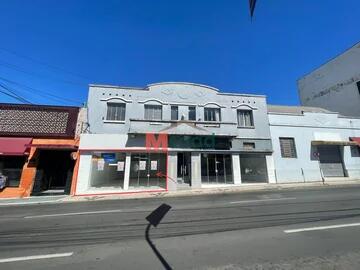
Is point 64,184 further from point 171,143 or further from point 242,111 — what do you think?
point 242,111

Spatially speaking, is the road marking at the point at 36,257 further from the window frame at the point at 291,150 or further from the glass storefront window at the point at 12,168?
the window frame at the point at 291,150

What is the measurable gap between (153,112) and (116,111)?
125 inches

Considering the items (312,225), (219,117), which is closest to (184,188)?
(219,117)

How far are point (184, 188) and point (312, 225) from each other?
11886 millimetres

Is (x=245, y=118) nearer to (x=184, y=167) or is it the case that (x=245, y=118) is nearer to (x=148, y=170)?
(x=184, y=167)

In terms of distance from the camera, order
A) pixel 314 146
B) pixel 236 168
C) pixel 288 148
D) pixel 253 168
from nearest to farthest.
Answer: pixel 236 168
pixel 253 168
pixel 288 148
pixel 314 146

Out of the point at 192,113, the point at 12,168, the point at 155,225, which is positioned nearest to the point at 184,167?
the point at 192,113

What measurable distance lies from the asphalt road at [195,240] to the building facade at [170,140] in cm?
882

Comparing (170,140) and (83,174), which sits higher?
(170,140)

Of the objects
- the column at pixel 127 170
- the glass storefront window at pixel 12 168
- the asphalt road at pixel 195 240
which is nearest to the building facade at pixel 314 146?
the asphalt road at pixel 195 240

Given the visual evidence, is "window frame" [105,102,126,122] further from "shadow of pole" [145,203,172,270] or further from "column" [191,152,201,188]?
"shadow of pole" [145,203,172,270]

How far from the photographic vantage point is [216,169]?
18.9 meters

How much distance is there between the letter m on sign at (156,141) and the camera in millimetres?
17781

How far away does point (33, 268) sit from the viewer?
13.5ft
